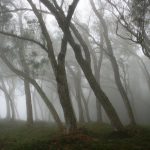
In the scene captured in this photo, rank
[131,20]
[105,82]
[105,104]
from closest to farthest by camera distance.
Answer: [105,104] → [131,20] → [105,82]

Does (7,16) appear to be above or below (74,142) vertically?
above

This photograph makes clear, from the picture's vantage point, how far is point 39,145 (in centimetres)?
1295

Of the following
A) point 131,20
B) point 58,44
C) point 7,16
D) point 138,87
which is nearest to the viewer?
point 131,20

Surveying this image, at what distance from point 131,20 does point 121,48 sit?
19.5m

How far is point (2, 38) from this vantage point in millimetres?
26391

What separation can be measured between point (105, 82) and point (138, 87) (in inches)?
315

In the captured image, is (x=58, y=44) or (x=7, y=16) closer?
(x=7, y=16)

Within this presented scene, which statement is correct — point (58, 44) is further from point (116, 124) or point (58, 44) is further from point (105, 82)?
point (116, 124)

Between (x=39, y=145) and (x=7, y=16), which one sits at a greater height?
(x=7, y=16)

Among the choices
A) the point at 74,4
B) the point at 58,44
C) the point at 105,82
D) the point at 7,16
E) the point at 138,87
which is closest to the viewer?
the point at 74,4

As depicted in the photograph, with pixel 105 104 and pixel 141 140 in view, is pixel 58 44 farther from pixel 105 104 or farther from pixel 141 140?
pixel 141 140

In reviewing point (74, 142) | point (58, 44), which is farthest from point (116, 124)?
point (58, 44)

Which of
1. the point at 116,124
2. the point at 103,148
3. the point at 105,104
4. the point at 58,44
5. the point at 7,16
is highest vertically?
the point at 58,44

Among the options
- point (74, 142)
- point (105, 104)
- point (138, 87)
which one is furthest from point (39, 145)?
point (138, 87)
